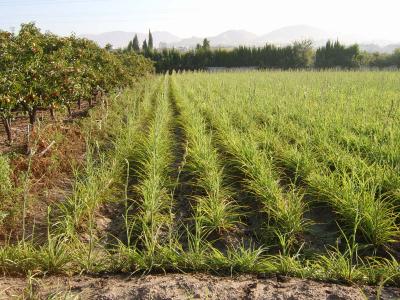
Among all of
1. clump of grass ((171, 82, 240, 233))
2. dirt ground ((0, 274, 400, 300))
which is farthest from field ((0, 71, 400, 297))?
dirt ground ((0, 274, 400, 300))

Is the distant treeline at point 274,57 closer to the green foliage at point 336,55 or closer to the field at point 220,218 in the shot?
the green foliage at point 336,55

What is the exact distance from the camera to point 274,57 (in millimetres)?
51969

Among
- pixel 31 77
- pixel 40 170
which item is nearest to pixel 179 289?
pixel 40 170

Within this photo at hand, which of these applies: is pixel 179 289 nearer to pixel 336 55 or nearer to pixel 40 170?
pixel 40 170

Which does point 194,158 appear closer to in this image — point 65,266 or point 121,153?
point 121,153

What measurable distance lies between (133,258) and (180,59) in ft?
167

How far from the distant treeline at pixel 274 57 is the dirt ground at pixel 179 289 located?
1922 inches

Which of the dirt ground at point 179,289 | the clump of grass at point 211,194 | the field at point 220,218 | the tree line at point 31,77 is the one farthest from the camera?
the tree line at point 31,77

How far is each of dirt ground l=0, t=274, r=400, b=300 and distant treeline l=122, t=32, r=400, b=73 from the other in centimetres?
4882

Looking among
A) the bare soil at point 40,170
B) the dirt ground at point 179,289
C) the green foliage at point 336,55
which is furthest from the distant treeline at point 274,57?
the dirt ground at point 179,289

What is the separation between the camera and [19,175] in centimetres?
514

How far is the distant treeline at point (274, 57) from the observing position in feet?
166

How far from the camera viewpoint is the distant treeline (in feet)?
166

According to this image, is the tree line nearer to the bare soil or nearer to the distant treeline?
the bare soil
